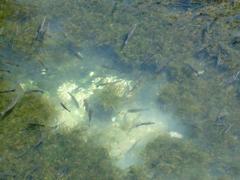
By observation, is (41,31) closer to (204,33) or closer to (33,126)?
(33,126)

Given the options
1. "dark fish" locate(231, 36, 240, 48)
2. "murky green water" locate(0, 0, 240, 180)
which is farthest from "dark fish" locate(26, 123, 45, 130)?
"dark fish" locate(231, 36, 240, 48)

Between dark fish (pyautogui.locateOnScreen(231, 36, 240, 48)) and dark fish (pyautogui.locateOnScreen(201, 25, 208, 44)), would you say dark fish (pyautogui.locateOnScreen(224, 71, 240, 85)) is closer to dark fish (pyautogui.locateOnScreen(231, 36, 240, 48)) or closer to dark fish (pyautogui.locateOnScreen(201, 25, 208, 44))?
dark fish (pyautogui.locateOnScreen(231, 36, 240, 48))

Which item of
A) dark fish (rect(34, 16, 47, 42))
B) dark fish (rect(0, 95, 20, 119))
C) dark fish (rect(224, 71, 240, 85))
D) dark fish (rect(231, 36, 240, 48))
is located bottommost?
dark fish (rect(224, 71, 240, 85))

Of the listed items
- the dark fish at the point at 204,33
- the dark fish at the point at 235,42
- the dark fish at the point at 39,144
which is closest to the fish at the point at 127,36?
the dark fish at the point at 204,33

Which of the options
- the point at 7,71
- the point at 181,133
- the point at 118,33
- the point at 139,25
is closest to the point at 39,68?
the point at 7,71

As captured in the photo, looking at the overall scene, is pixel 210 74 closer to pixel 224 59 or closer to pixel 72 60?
pixel 224 59

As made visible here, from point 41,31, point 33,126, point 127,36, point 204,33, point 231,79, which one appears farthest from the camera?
→ point 204,33

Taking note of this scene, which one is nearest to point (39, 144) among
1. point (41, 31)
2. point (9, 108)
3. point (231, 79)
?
point (9, 108)

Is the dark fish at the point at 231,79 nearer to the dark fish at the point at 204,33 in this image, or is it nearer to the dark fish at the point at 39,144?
the dark fish at the point at 204,33
